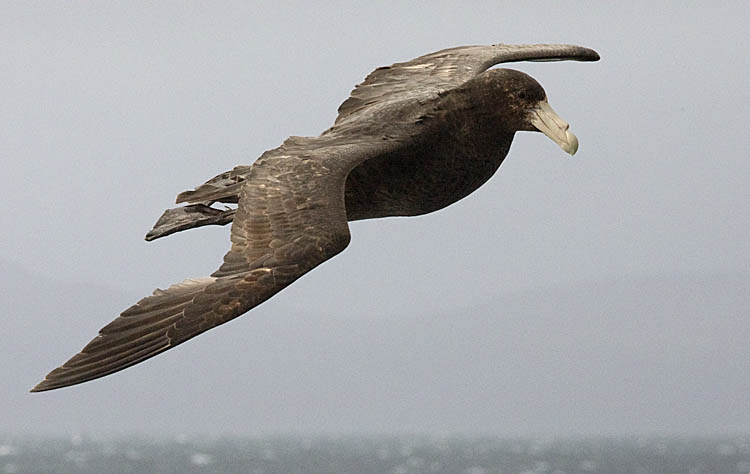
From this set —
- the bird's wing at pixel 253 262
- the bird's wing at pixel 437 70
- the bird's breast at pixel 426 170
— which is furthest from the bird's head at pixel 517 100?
the bird's wing at pixel 253 262

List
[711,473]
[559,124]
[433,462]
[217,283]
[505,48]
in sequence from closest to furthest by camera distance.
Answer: [217,283] < [559,124] < [505,48] < [711,473] < [433,462]

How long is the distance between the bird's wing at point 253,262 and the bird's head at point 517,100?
1100mm

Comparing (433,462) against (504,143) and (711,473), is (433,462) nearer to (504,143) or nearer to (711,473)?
(711,473)

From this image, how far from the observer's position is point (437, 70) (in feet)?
36.9

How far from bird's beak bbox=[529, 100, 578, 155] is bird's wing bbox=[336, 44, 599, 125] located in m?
0.97

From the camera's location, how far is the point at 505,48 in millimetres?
11891

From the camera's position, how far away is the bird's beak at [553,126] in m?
9.06

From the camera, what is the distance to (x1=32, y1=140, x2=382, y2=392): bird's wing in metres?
7.75

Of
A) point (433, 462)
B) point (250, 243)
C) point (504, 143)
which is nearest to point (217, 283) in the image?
point (250, 243)

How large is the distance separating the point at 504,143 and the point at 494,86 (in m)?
0.43

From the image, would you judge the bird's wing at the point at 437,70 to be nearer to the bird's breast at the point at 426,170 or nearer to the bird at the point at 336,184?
the bird at the point at 336,184

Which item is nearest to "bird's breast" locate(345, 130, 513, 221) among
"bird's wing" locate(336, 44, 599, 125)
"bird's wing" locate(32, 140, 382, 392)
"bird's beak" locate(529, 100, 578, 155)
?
"bird's beak" locate(529, 100, 578, 155)

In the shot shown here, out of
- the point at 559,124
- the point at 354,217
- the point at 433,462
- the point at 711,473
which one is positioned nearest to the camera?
the point at 559,124

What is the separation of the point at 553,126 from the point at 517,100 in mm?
353
